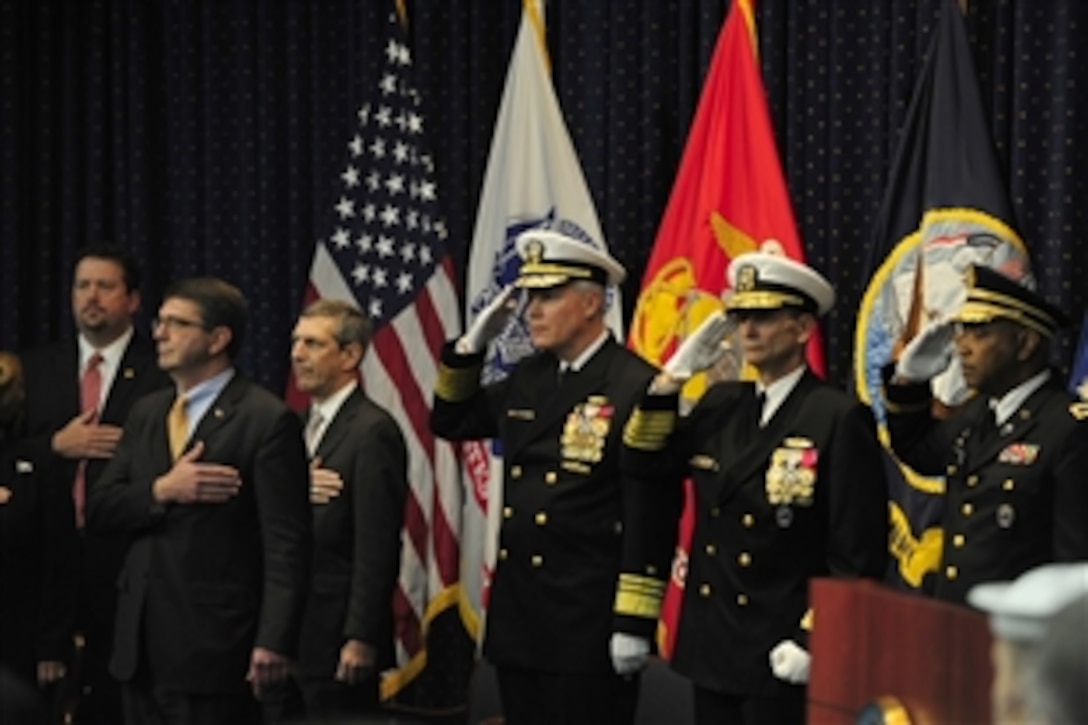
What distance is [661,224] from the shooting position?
19.4 ft

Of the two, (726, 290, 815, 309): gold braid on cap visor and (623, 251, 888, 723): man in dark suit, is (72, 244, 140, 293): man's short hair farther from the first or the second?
(726, 290, 815, 309): gold braid on cap visor

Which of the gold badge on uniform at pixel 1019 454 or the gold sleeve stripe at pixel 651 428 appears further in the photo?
the gold sleeve stripe at pixel 651 428

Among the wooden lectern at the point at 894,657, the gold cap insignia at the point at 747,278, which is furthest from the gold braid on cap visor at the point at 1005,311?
the wooden lectern at the point at 894,657

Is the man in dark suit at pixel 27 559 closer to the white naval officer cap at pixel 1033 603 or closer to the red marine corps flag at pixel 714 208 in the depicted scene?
the red marine corps flag at pixel 714 208

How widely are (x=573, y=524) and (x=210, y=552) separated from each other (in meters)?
0.80

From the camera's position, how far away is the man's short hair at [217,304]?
464cm

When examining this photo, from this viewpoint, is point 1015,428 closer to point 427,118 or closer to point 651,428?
point 651,428

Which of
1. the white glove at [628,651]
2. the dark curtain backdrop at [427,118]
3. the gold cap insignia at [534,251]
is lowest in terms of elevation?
the white glove at [628,651]

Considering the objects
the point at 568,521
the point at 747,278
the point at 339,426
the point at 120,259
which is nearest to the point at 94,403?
the point at 120,259

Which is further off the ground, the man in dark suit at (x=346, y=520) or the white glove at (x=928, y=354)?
the white glove at (x=928, y=354)

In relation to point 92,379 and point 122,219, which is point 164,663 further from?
point 122,219

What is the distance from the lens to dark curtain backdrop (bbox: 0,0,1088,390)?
552 centimetres

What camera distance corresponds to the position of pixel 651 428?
4.30 m

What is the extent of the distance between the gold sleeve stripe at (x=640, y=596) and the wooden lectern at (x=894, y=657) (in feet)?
7.55
